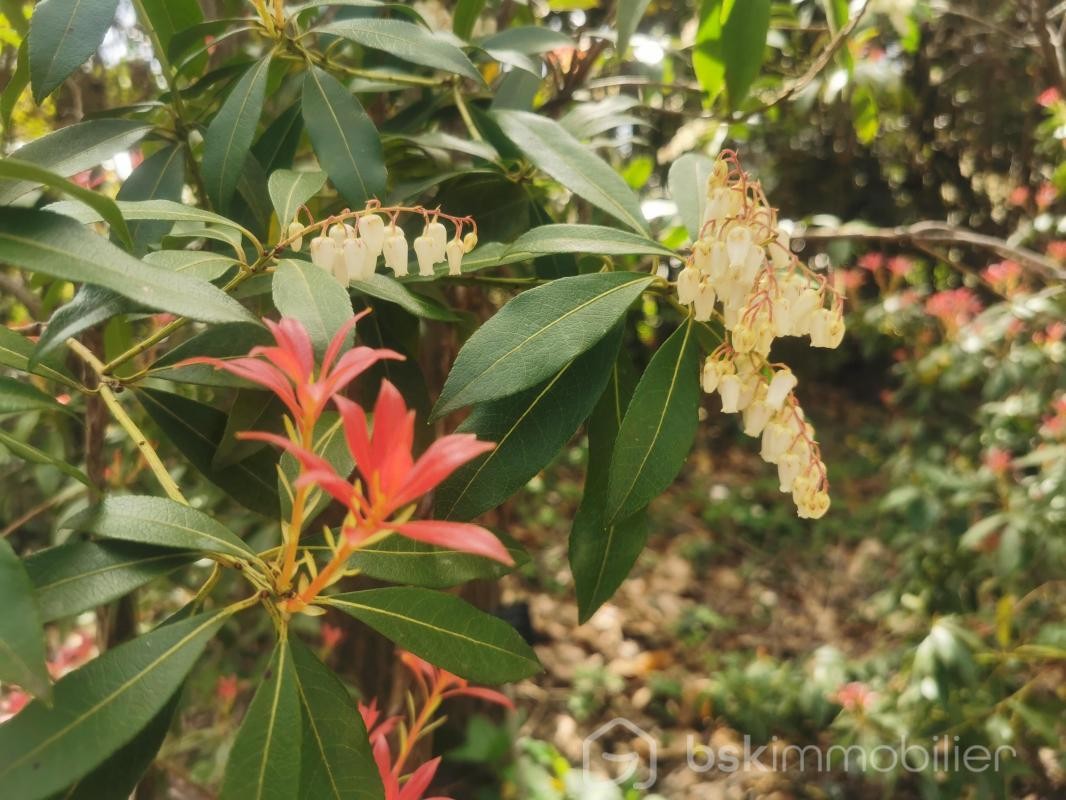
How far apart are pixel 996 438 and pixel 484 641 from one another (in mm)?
1909

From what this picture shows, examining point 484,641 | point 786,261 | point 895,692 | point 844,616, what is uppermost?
point 786,261

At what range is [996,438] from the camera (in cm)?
210

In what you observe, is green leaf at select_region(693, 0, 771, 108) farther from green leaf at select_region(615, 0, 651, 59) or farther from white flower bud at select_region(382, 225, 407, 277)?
white flower bud at select_region(382, 225, 407, 277)

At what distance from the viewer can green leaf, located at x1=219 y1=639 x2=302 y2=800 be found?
466 millimetres

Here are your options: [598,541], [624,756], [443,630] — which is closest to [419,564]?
[443,630]

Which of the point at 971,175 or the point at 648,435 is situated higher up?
the point at 648,435

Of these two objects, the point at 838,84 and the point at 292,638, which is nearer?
the point at 292,638

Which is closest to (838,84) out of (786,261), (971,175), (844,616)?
(786,261)

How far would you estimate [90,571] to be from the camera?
0.49 metres

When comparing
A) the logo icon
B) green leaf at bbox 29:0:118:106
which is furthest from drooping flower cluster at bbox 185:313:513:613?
the logo icon

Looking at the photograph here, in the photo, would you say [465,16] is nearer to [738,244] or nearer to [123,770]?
[738,244]

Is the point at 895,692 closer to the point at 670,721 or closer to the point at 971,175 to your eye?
the point at 670,721

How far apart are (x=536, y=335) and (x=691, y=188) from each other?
0.27 m

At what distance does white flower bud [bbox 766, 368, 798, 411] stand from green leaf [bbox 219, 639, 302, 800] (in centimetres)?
38
